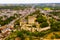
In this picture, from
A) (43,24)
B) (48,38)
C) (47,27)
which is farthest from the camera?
(43,24)

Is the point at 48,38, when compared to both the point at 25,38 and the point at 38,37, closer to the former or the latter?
the point at 38,37

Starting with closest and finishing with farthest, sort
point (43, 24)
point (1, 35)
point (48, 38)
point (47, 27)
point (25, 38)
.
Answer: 1. point (25, 38)
2. point (48, 38)
3. point (1, 35)
4. point (47, 27)
5. point (43, 24)

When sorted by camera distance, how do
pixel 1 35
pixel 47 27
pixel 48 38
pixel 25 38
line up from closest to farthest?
pixel 25 38
pixel 48 38
pixel 1 35
pixel 47 27

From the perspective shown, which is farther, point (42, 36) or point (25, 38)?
point (42, 36)

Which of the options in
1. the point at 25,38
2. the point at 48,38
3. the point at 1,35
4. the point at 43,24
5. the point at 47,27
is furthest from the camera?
the point at 43,24

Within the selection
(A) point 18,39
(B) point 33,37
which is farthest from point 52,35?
(A) point 18,39

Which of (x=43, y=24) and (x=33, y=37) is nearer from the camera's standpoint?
(x=33, y=37)

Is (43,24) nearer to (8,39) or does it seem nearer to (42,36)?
(42,36)

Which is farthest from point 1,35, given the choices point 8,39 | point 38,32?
point 38,32
